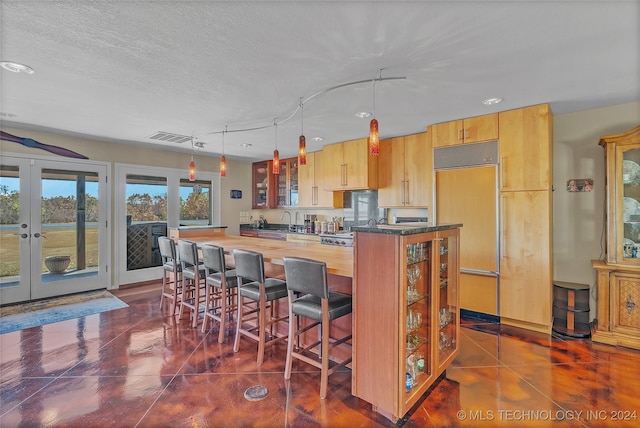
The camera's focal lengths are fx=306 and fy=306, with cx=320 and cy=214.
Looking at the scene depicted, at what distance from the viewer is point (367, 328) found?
1950 mm

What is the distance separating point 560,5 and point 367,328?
2154 millimetres

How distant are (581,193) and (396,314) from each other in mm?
3074

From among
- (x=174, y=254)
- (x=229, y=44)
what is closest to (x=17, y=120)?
(x=174, y=254)

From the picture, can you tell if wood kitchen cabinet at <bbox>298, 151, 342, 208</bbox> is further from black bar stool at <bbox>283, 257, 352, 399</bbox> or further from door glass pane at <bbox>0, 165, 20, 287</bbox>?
door glass pane at <bbox>0, 165, 20, 287</bbox>

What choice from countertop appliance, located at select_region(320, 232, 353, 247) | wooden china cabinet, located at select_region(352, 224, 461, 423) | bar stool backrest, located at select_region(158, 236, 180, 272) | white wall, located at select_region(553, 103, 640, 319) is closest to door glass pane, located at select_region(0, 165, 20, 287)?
bar stool backrest, located at select_region(158, 236, 180, 272)

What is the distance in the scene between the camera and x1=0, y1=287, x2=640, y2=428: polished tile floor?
1.93m

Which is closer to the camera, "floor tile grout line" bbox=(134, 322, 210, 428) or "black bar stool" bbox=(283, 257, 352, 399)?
"floor tile grout line" bbox=(134, 322, 210, 428)

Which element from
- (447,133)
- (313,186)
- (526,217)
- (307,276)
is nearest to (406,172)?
(447,133)

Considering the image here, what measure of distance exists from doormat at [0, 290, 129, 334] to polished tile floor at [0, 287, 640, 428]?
0.40 meters

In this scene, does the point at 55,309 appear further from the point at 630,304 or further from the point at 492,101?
the point at 630,304

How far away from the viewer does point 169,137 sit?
4.56m

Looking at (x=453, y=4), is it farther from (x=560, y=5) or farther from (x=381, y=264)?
(x=381, y=264)

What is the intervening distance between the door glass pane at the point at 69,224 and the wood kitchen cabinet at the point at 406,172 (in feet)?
15.0

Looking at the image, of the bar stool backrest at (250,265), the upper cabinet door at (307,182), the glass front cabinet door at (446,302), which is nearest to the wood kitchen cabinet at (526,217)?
the glass front cabinet door at (446,302)
